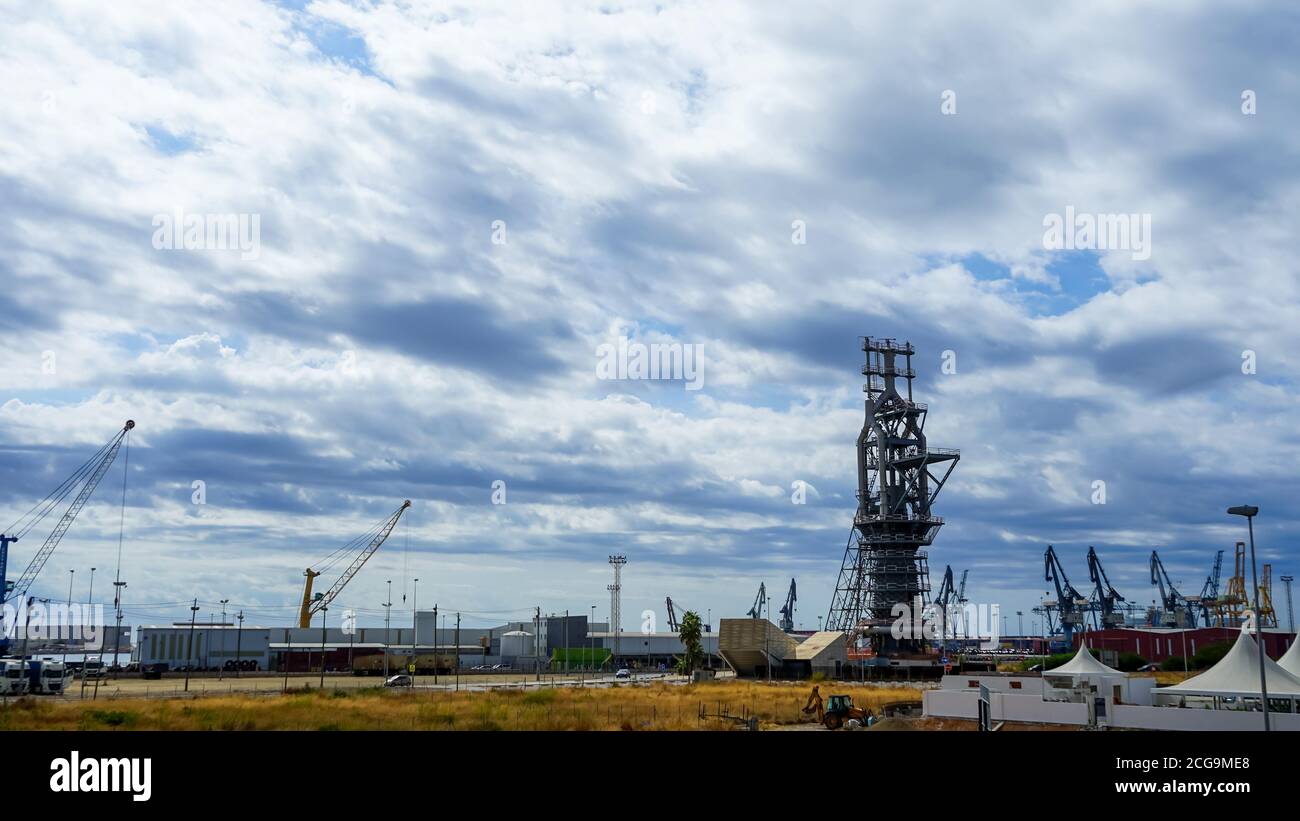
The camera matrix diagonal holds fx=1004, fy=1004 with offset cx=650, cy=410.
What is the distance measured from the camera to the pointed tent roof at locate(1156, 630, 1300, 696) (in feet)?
163

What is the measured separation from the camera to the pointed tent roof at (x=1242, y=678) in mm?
49750

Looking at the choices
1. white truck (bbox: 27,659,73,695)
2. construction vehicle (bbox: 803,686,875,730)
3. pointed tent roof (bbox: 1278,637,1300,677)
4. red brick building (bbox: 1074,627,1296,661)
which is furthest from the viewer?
red brick building (bbox: 1074,627,1296,661)

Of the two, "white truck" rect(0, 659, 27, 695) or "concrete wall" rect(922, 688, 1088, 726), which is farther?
"white truck" rect(0, 659, 27, 695)

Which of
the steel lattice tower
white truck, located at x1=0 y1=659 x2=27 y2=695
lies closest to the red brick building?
the steel lattice tower

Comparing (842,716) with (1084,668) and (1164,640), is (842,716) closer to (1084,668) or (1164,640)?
(1084,668)

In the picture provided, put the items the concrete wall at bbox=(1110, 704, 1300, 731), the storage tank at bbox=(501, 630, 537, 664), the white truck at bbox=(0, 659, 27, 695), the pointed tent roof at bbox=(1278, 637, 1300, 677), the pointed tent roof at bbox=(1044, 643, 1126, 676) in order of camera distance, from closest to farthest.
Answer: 1. the concrete wall at bbox=(1110, 704, 1300, 731)
2. the pointed tent roof at bbox=(1278, 637, 1300, 677)
3. the pointed tent roof at bbox=(1044, 643, 1126, 676)
4. the white truck at bbox=(0, 659, 27, 695)
5. the storage tank at bbox=(501, 630, 537, 664)

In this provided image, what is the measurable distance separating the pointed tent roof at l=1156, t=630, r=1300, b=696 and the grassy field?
2172 centimetres

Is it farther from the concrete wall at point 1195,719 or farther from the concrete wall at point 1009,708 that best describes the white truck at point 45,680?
the concrete wall at point 1195,719

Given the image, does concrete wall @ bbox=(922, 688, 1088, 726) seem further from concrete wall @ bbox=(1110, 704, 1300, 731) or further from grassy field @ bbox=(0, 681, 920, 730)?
grassy field @ bbox=(0, 681, 920, 730)

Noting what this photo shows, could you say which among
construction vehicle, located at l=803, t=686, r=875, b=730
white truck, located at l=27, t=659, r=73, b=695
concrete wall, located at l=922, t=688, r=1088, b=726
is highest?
concrete wall, located at l=922, t=688, r=1088, b=726

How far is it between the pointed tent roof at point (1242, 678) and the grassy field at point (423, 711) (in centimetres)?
2172

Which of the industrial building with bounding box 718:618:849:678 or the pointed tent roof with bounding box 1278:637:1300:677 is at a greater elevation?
the pointed tent roof with bounding box 1278:637:1300:677
